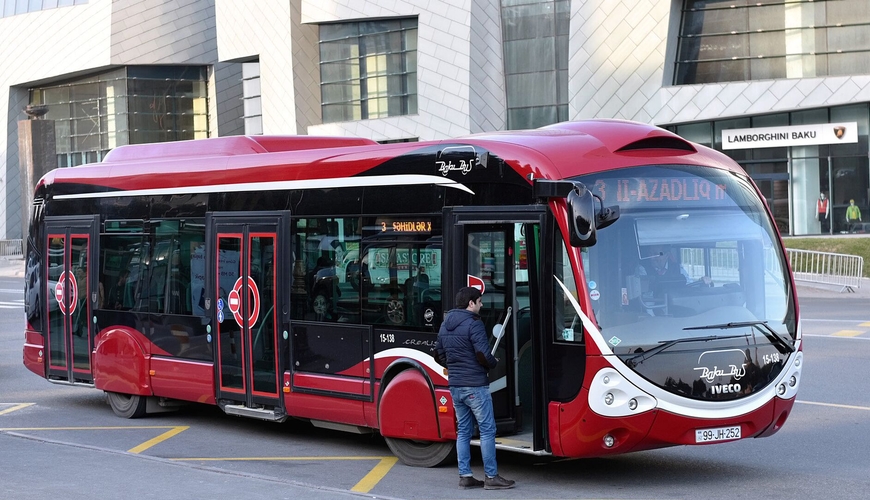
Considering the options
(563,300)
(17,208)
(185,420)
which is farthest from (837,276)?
(17,208)

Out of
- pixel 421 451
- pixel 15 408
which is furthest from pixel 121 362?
pixel 421 451

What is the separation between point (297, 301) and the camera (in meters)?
11.1

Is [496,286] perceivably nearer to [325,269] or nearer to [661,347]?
[661,347]

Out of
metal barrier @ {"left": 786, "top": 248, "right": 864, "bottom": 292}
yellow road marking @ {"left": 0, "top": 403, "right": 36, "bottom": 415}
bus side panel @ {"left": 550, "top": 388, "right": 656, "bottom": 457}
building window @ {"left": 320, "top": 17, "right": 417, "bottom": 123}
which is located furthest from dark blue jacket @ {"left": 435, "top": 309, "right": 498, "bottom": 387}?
building window @ {"left": 320, "top": 17, "right": 417, "bottom": 123}

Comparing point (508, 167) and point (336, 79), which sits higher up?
point (336, 79)

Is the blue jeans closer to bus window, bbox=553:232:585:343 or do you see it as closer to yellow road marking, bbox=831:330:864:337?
bus window, bbox=553:232:585:343

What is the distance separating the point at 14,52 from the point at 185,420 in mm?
60393

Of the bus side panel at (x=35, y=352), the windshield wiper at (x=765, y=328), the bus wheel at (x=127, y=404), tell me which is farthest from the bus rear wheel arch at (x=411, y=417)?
the bus side panel at (x=35, y=352)

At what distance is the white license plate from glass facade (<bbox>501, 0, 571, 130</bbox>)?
37370 mm

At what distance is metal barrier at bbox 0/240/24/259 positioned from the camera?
62.6 meters

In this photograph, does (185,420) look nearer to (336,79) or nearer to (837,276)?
(837,276)

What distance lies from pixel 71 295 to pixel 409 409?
6.12m

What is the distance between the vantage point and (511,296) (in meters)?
9.22

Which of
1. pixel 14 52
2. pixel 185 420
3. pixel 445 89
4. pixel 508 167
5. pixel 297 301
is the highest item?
pixel 14 52
